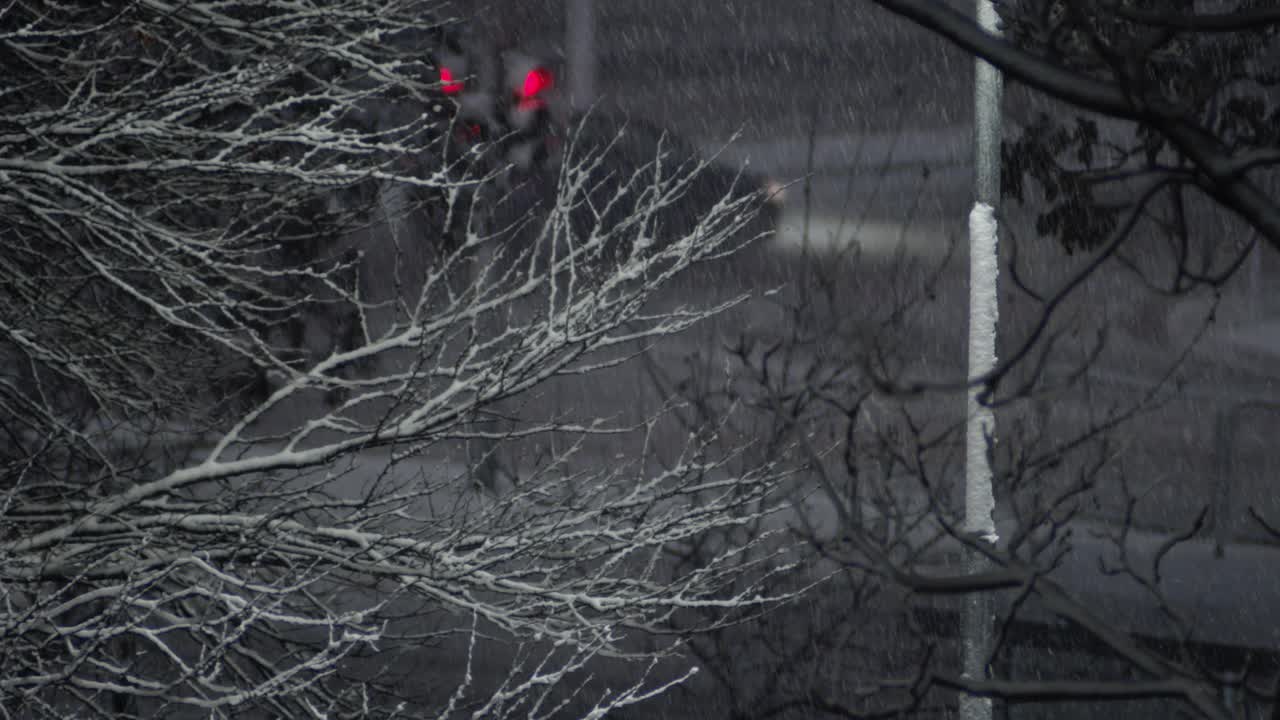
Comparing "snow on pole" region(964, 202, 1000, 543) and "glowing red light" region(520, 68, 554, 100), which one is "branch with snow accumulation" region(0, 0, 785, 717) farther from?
"glowing red light" region(520, 68, 554, 100)

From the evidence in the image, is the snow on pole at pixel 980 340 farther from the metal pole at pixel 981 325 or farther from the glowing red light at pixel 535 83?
the glowing red light at pixel 535 83

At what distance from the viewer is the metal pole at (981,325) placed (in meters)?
8.02

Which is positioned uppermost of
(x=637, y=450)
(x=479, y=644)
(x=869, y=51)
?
(x=869, y=51)

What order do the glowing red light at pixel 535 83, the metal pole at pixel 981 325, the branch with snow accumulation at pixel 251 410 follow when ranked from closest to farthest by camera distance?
the branch with snow accumulation at pixel 251 410, the metal pole at pixel 981 325, the glowing red light at pixel 535 83

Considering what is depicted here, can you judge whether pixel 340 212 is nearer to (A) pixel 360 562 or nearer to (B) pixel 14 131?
(B) pixel 14 131

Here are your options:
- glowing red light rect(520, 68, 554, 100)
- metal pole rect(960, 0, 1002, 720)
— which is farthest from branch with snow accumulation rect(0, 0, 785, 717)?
glowing red light rect(520, 68, 554, 100)

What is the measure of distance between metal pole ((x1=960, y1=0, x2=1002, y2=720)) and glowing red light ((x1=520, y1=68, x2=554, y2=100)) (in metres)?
3.52

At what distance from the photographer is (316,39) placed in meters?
6.65

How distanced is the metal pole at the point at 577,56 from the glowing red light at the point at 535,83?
0.90 meters

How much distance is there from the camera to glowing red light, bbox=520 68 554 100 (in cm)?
1070

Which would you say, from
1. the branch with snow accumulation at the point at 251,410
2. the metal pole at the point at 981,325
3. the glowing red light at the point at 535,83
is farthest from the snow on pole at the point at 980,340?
the glowing red light at the point at 535,83

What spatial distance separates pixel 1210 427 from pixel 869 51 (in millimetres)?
10992

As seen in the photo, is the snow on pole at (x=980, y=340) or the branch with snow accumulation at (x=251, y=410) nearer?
the branch with snow accumulation at (x=251, y=410)

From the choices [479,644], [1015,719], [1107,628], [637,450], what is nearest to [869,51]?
[637,450]
